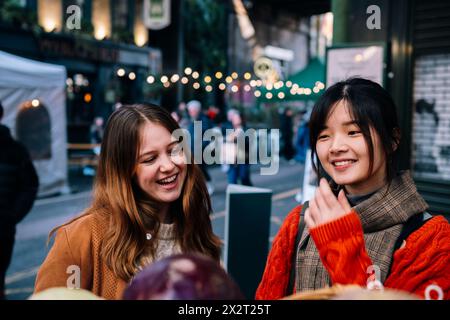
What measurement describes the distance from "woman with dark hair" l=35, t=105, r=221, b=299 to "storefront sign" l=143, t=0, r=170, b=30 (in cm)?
1435

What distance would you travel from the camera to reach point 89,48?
64.0 feet

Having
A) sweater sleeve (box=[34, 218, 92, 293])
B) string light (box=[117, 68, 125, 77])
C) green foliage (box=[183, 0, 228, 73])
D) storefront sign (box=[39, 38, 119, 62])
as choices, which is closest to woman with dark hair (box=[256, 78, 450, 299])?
sweater sleeve (box=[34, 218, 92, 293])

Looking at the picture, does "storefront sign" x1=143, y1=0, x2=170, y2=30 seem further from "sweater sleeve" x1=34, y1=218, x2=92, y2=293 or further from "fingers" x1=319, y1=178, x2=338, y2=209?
"fingers" x1=319, y1=178, x2=338, y2=209

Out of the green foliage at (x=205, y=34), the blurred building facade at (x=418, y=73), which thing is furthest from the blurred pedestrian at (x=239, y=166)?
the green foliage at (x=205, y=34)

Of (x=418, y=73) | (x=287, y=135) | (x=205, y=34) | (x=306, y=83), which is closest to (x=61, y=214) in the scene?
(x=306, y=83)

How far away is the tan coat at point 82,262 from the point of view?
1.71m

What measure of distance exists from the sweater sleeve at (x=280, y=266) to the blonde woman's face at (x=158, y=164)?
0.45 meters

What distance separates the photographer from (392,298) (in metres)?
0.69

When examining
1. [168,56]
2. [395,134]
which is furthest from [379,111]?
[168,56]

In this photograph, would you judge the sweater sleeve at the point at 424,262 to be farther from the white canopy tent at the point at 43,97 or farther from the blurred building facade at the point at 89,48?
the blurred building facade at the point at 89,48

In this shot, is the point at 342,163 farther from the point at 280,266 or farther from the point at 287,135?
the point at 287,135

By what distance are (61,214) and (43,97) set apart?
8.87 ft

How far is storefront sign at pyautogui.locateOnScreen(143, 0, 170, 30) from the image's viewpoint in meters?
15.7
